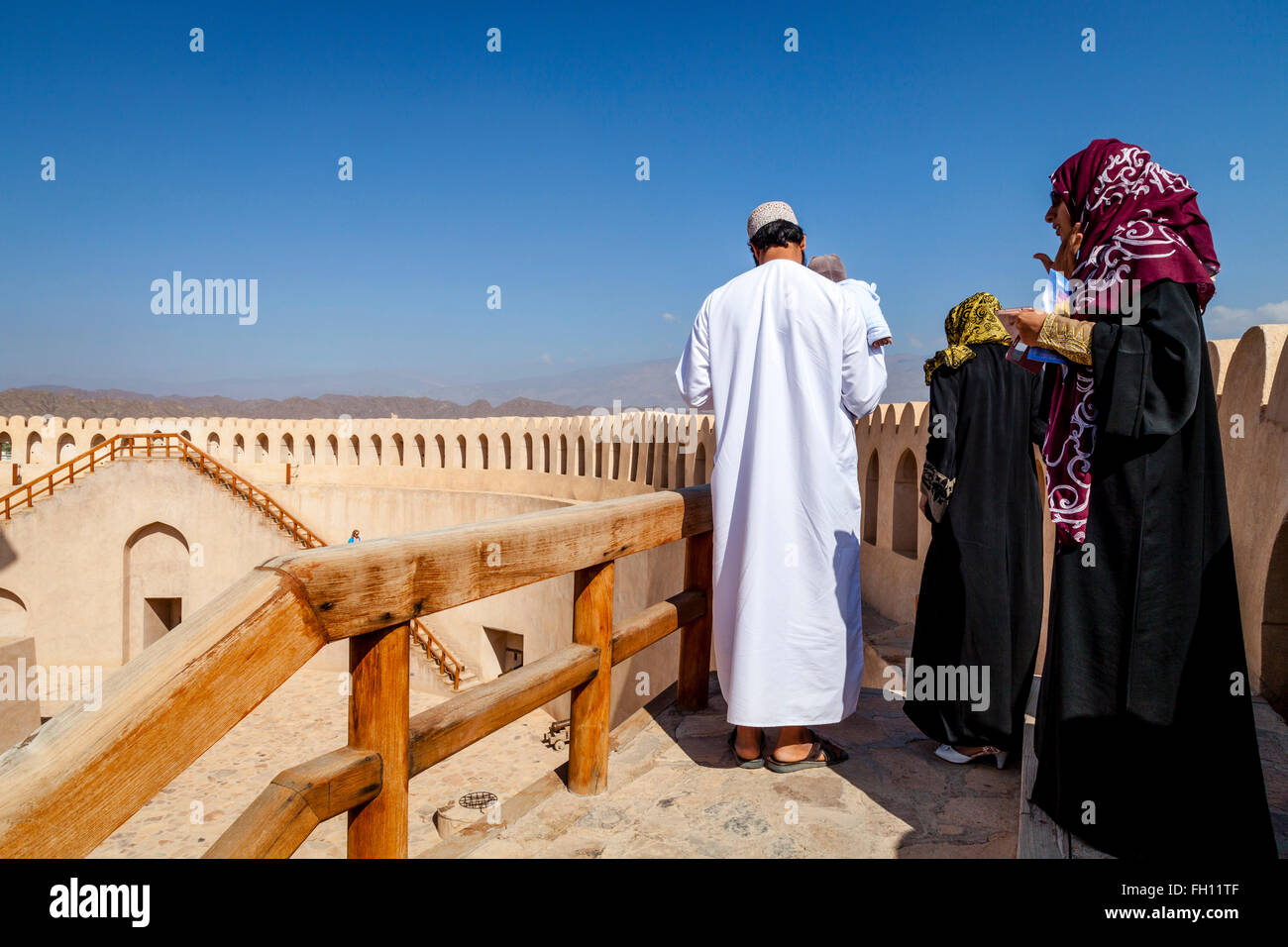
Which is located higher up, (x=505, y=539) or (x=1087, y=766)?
(x=505, y=539)

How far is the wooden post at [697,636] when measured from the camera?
11.7ft

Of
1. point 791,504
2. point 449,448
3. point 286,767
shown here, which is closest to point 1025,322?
point 791,504

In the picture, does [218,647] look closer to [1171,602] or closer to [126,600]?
[1171,602]

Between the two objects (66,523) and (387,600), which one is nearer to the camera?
(387,600)

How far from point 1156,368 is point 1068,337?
22cm

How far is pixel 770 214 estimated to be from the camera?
10.2 feet

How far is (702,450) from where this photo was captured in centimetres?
1458

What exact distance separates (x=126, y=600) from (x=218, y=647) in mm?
23204

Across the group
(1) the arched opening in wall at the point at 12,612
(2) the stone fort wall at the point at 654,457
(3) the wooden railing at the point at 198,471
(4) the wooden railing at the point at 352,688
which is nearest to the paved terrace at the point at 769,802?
(4) the wooden railing at the point at 352,688

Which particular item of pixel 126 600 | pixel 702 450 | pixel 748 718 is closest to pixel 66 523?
pixel 126 600

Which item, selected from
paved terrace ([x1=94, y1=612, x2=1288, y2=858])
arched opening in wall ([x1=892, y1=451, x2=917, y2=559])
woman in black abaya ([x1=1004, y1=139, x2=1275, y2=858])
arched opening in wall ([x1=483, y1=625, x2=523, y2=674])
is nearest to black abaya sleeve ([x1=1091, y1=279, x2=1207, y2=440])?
woman in black abaya ([x1=1004, y1=139, x2=1275, y2=858])

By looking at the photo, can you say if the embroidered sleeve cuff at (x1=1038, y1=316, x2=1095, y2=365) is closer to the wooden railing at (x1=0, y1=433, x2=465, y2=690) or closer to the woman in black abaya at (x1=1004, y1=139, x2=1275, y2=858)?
the woman in black abaya at (x1=1004, y1=139, x2=1275, y2=858)

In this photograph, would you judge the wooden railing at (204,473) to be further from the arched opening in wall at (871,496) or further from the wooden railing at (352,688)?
the wooden railing at (352,688)

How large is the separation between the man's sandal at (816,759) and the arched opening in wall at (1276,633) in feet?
5.84
